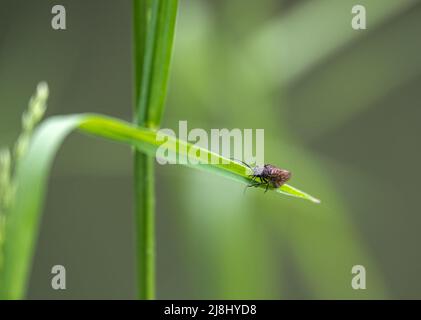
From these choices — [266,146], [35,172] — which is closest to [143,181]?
[35,172]

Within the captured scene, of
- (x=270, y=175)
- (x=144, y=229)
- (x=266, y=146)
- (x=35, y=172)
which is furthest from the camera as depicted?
(x=266, y=146)

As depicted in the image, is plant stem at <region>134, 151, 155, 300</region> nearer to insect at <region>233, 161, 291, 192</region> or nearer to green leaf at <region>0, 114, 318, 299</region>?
green leaf at <region>0, 114, 318, 299</region>

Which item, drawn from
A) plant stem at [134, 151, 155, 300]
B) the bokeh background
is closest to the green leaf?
plant stem at [134, 151, 155, 300]

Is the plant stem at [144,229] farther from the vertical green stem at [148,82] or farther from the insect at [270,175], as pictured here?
the insect at [270,175]

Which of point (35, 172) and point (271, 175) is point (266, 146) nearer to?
point (271, 175)
